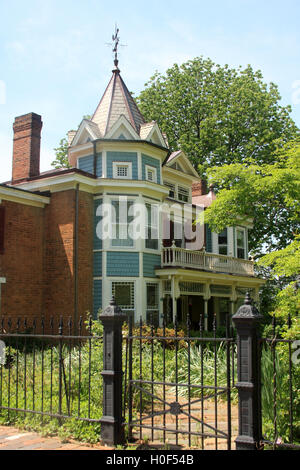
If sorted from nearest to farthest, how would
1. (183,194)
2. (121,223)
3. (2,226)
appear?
(2,226) → (121,223) → (183,194)

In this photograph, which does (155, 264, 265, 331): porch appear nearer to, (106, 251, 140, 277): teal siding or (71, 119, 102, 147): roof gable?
(106, 251, 140, 277): teal siding

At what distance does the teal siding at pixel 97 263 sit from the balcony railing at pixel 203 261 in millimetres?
2965

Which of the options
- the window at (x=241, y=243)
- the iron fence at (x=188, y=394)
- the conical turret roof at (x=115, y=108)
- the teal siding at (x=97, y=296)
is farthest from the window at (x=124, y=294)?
the window at (x=241, y=243)

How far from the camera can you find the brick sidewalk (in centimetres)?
660

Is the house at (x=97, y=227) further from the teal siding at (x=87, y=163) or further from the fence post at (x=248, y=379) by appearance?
the fence post at (x=248, y=379)

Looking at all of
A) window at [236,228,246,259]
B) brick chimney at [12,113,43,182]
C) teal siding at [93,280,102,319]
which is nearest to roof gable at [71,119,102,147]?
brick chimney at [12,113,43,182]

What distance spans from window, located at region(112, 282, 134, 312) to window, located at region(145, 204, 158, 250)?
196cm

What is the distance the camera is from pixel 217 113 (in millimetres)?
34188

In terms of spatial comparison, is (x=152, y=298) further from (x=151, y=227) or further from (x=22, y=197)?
(x=22, y=197)

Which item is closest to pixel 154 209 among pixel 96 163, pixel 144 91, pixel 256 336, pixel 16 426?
pixel 96 163

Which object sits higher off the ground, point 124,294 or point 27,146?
point 27,146

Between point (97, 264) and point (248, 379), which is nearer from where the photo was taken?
point (248, 379)

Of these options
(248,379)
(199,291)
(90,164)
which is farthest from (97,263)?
(248,379)

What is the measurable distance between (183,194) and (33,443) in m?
20.8
